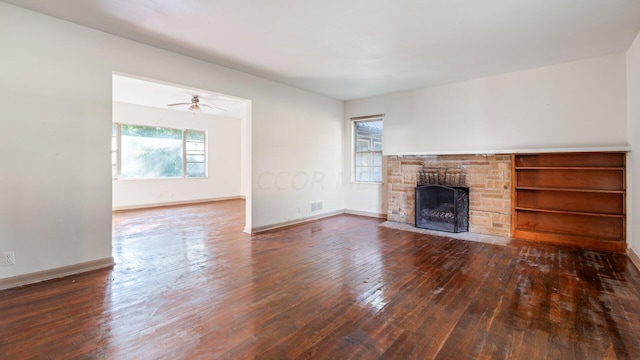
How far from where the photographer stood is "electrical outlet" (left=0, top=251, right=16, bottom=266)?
9.25ft

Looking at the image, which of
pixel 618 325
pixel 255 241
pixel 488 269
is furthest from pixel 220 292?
pixel 618 325

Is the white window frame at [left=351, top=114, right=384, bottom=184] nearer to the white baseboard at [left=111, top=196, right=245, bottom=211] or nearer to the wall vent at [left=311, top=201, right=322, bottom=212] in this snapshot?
the wall vent at [left=311, top=201, right=322, bottom=212]

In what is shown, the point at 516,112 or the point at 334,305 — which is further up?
the point at 516,112

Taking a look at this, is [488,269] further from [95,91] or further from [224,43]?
[95,91]

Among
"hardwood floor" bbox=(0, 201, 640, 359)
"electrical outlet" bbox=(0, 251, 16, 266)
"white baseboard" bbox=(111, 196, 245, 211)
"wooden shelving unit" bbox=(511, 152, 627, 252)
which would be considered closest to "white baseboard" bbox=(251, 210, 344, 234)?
"hardwood floor" bbox=(0, 201, 640, 359)

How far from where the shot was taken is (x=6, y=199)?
9.34ft

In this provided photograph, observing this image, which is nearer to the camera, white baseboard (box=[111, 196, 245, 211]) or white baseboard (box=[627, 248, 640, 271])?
white baseboard (box=[627, 248, 640, 271])

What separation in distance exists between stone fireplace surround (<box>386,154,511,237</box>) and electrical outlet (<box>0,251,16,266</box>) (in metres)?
5.72

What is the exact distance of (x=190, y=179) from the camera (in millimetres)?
8789

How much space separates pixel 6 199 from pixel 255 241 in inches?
112

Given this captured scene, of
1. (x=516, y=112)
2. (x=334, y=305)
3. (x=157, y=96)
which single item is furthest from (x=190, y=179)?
(x=516, y=112)

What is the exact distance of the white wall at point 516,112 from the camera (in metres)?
4.13

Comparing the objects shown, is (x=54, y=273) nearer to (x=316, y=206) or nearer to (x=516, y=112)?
(x=316, y=206)

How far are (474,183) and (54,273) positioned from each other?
20.2ft
